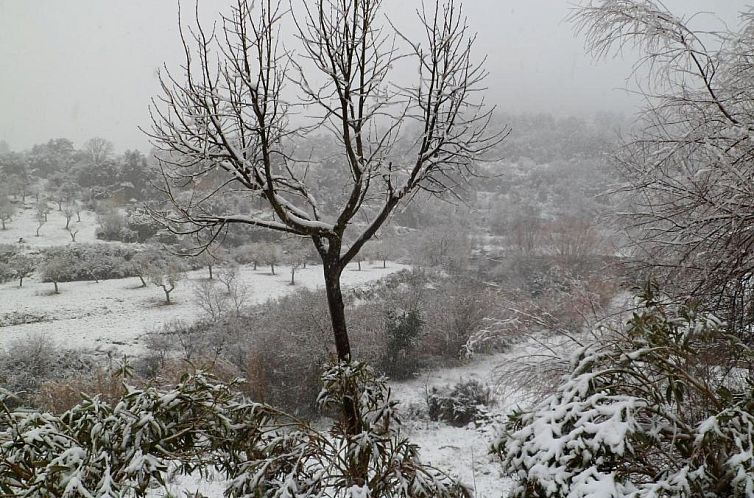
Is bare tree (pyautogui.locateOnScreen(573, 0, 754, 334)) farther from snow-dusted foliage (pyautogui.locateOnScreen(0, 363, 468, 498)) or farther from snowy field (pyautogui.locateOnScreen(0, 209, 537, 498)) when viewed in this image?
snowy field (pyautogui.locateOnScreen(0, 209, 537, 498))

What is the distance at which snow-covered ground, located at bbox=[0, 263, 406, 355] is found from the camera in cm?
1424

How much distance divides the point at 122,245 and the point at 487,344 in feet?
66.8

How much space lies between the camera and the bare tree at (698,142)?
8.38 ft

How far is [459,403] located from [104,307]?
15.0 m

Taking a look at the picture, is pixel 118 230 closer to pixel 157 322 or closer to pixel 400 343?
pixel 157 322

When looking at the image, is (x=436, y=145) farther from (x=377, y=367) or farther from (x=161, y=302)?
(x=161, y=302)

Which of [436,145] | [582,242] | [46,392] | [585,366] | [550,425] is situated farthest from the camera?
[582,242]

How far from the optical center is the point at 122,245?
74.2 feet

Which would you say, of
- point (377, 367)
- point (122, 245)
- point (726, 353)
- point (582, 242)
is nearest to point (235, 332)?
point (377, 367)

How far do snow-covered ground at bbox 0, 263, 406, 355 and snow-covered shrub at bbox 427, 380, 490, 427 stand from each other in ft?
27.0

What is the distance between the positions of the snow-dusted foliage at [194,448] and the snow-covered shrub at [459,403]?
9721mm

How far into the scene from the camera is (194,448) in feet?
6.16

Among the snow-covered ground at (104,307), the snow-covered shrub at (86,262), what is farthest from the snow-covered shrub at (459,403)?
the snow-covered shrub at (86,262)

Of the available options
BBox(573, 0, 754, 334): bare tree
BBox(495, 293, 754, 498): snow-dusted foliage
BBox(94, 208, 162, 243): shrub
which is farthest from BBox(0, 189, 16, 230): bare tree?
BBox(495, 293, 754, 498): snow-dusted foliage
